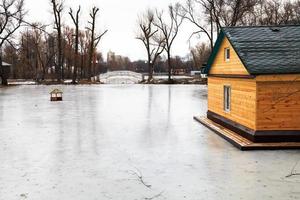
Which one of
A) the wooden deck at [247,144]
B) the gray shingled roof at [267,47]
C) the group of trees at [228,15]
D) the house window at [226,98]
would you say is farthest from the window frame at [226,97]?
the group of trees at [228,15]

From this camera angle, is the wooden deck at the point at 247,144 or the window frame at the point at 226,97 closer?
the wooden deck at the point at 247,144

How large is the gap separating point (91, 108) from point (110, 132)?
7.79 meters

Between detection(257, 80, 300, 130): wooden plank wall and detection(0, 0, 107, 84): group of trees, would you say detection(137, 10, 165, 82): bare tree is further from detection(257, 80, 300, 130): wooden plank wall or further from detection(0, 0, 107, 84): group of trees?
detection(257, 80, 300, 130): wooden plank wall

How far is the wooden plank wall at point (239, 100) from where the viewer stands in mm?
11797

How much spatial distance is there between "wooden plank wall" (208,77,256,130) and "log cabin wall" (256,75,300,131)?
0.70 feet

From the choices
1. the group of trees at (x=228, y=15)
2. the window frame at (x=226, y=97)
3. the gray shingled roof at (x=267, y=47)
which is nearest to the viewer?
the gray shingled roof at (x=267, y=47)

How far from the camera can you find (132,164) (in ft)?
31.3

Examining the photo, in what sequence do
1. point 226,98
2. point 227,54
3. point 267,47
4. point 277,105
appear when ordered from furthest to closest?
1. point 226,98
2. point 227,54
3. point 267,47
4. point 277,105

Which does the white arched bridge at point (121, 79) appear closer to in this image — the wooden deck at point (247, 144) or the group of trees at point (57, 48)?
the group of trees at point (57, 48)

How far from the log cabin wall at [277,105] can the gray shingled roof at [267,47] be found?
33 cm

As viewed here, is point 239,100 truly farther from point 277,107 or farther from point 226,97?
point 226,97

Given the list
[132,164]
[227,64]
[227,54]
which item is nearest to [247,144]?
[132,164]

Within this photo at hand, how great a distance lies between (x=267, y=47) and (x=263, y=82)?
1805 millimetres

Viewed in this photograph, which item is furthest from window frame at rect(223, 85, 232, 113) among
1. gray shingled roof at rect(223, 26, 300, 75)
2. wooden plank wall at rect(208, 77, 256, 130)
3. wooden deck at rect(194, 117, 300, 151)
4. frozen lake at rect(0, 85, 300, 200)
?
gray shingled roof at rect(223, 26, 300, 75)
